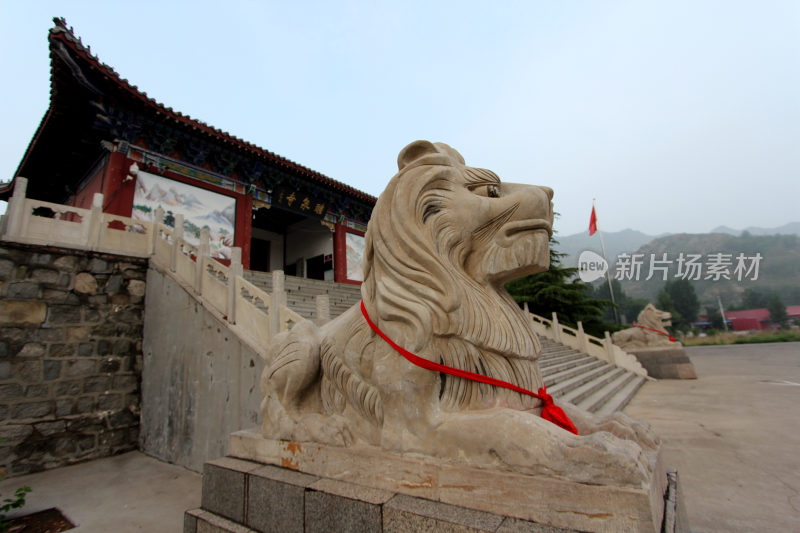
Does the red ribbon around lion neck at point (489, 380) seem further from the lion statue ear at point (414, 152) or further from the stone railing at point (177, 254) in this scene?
the stone railing at point (177, 254)

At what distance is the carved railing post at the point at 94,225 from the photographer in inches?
220

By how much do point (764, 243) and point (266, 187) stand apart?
309ft

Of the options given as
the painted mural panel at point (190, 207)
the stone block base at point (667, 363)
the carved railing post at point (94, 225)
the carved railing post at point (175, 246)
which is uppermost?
the painted mural panel at point (190, 207)

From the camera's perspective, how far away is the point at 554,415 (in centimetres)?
155

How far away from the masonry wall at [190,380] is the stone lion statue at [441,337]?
2194 mm

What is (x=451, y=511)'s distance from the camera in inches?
50.4

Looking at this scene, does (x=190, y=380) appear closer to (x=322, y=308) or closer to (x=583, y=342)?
(x=322, y=308)

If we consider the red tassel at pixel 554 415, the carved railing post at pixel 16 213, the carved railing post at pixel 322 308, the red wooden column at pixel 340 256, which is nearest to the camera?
the red tassel at pixel 554 415

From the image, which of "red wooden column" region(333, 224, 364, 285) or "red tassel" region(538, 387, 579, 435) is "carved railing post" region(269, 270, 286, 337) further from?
"red wooden column" region(333, 224, 364, 285)

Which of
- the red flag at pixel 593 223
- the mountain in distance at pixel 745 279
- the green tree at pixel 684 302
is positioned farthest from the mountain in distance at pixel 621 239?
the red flag at pixel 593 223

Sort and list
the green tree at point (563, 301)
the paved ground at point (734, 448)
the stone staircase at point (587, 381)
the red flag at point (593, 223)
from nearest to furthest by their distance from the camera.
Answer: the paved ground at point (734, 448)
the stone staircase at point (587, 381)
the green tree at point (563, 301)
the red flag at point (593, 223)

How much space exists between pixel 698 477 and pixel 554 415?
2354 millimetres

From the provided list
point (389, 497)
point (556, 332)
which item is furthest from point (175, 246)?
point (556, 332)

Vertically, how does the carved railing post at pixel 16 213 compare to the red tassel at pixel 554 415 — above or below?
above
